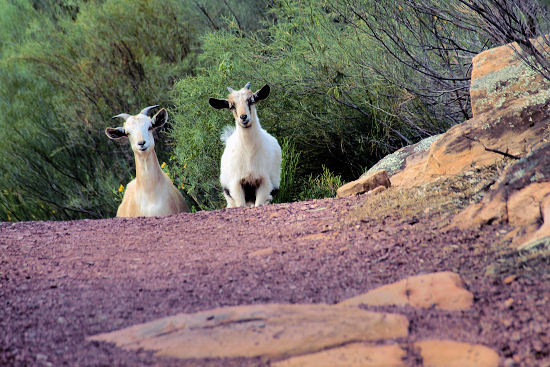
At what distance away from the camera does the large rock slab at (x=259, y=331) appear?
10.4ft

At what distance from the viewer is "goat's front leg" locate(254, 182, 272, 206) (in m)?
8.35

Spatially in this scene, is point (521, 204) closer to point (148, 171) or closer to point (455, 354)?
point (455, 354)

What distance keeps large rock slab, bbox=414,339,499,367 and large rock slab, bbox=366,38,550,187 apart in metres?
2.38

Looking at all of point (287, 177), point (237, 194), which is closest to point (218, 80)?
point (287, 177)

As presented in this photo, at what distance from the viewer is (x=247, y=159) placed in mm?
8297

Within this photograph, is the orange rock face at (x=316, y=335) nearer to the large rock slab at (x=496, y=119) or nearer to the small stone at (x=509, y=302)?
the small stone at (x=509, y=302)

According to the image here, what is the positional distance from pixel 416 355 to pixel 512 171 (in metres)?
2.03

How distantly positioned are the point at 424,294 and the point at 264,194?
483 cm

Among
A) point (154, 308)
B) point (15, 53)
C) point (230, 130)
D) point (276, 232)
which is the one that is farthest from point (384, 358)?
point (15, 53)

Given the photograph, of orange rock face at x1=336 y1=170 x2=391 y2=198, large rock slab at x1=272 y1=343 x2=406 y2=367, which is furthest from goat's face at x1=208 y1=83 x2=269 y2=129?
large rock slab at x1=272 y1=343 x2=406 y2=367

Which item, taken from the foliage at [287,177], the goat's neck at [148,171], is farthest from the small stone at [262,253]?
the foliage at [287,177]

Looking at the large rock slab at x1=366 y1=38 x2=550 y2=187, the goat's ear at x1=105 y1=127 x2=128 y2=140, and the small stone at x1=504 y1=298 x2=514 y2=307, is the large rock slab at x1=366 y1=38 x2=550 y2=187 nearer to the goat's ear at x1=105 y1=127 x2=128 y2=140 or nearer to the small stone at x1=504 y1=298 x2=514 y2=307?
the small stone at x1=504 y1=298 x2=514 y2=307

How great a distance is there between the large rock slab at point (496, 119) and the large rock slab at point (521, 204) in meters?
0.61

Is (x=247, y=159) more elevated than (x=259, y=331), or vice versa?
(x=247, y=159)
